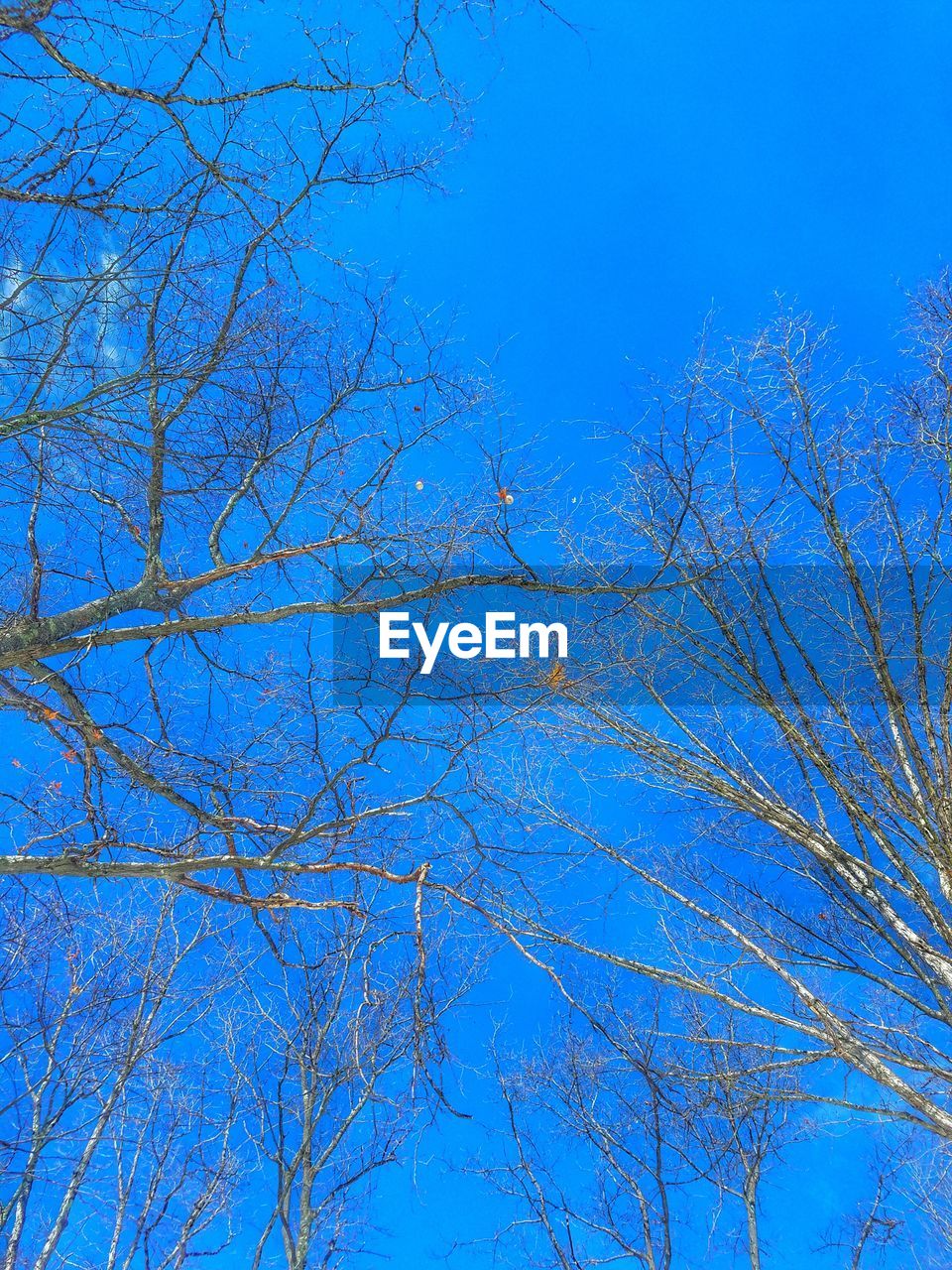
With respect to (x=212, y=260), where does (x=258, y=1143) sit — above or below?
below

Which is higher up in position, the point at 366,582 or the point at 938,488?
the point at 938,488

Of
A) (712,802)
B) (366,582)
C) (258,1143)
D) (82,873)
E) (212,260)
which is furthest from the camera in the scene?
(258,1143)

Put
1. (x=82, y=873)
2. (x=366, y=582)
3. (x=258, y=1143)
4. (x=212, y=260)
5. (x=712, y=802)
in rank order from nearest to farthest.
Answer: (x=212, y=260) < (x=82, y=873) < (x=366, y=582) < (x=712, y=802) < (x=258, y=1143)

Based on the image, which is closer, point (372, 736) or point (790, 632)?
point (372, 736)

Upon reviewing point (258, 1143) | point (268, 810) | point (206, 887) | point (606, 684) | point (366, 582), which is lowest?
point (258, 1143)

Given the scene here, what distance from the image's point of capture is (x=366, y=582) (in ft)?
16.6

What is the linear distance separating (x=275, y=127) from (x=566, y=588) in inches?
104

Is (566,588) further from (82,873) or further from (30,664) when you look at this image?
(30,664)

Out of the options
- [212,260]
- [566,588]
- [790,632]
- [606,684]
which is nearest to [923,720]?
[790,632]

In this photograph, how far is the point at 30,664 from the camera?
506 centimetres

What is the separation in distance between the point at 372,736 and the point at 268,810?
113 centimetres

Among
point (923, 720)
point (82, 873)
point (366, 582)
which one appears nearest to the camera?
point (82, 873)

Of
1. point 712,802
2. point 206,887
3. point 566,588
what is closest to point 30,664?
point 206,887

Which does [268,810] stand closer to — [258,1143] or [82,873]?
[82,873]
